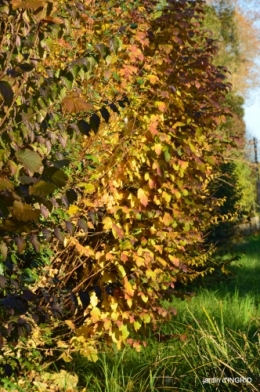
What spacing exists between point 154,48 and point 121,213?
1.39m

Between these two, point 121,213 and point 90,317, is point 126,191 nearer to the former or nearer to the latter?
point 121,213

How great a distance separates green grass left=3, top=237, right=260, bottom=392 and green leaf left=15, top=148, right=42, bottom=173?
166 centimetres

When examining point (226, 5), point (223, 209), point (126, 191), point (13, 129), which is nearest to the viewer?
point (13, 129)

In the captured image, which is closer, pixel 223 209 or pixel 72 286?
pixel 72 286

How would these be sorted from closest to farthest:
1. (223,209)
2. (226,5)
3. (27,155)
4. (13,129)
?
1. (27,155)
2. (13,129)
3. (223,209)
4. (226,5)

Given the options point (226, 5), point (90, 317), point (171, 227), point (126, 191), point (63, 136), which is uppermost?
point (226, 5)

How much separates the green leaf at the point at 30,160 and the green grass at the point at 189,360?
1.66m

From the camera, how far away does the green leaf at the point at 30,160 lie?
193 centimetres

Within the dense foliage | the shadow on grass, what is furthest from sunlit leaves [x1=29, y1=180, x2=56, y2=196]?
the shadow on grass

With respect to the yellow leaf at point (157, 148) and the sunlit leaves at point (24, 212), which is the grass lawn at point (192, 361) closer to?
the yellow leaf at point (157, 148)

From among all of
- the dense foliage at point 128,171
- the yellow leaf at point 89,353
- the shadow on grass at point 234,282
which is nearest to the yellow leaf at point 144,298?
the dense foliage at point 128,171

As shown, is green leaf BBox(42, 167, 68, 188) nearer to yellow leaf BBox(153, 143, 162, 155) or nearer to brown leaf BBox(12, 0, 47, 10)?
brown leaf BBox(12, 0, 47, 10)

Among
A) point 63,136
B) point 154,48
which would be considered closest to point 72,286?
point 154,48

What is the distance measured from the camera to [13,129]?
2348 millimetres
